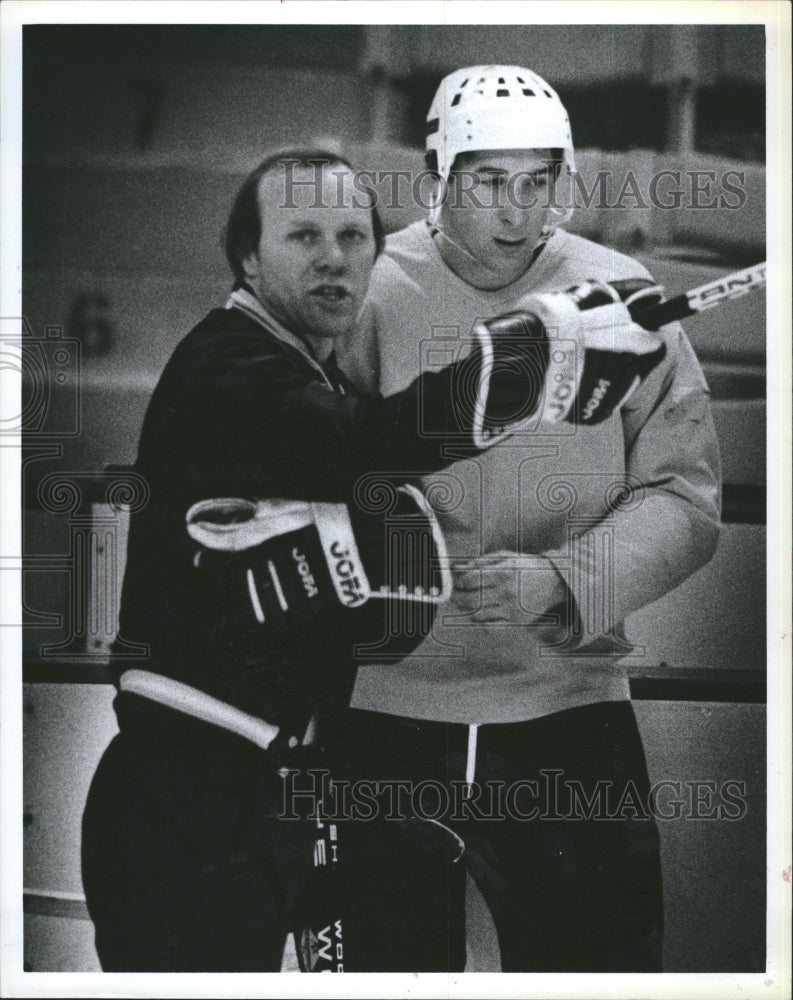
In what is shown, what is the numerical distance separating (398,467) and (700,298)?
898mm

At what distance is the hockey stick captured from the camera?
12.7ft

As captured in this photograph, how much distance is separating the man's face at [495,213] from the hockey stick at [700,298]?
13.2 inches

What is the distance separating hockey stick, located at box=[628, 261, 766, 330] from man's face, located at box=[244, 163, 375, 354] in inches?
28.6

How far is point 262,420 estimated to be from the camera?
3850 millimetres

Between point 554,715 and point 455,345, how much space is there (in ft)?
3.24

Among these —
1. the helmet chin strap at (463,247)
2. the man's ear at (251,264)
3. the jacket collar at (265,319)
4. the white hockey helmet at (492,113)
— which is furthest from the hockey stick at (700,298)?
the man's ear at (251,264)

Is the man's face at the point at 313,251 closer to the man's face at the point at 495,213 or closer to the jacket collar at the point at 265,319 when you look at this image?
the jacket collar at the point at 265,319

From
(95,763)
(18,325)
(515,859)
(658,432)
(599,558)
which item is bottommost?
(515,859)

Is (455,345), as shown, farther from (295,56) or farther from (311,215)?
(295,56)

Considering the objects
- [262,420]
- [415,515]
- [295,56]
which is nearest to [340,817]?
[415,515]

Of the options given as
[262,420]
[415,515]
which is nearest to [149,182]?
[262,420]

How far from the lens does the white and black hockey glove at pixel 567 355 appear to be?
152 inches

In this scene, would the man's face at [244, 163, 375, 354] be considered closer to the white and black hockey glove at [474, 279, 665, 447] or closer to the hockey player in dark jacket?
Result: the hockey player in dark jacket

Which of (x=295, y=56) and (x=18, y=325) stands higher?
(x=295, y=56)
